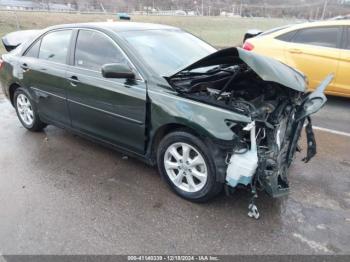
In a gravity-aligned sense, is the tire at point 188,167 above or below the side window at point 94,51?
below

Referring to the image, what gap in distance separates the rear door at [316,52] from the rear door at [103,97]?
3915 millimetres

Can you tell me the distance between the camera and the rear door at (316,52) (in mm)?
5707

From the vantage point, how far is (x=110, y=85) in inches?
133

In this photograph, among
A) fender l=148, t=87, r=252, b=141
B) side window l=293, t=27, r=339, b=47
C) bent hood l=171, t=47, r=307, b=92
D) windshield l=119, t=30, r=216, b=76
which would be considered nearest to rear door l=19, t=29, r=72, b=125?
windshield l=119, t=30, r=216, b=76

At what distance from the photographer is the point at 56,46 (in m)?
4.09

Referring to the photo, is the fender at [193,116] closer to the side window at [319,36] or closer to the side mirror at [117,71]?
the side mirror at [117,71]

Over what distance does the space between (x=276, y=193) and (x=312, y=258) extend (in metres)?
0.55

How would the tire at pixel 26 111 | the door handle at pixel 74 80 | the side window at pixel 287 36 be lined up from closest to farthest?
the door handle at pixel 74 80 → the tire at pixel 26 111 → the side window at pixel 287 36

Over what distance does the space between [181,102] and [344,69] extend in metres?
4.06

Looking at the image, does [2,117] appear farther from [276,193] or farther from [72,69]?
[276,193]

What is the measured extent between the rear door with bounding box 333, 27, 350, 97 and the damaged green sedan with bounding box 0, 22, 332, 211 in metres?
2.60

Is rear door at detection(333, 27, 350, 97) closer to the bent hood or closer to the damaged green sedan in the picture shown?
the damaged green sedan

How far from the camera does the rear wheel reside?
456 centimetres

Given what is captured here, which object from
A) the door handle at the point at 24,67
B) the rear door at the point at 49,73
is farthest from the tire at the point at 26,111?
the door handle at the point at 24,67
